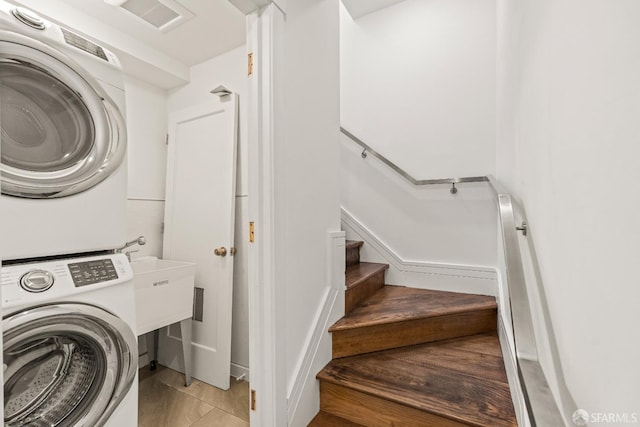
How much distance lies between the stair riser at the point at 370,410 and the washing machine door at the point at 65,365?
2.96 feet

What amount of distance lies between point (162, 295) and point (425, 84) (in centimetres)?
257

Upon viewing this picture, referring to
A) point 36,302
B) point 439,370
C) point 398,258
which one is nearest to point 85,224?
point 36,302

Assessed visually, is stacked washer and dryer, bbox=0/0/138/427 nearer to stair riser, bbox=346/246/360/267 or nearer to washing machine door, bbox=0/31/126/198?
washing machine door, bbox=0/31/126/198

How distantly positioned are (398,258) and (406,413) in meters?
1.30

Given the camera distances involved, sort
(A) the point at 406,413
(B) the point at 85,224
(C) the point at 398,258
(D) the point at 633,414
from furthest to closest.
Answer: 1. (C) the point at 398,258
2. (A) the point at 406,413
3. (B) the point at 85,224
4. (D) the point at 633,414

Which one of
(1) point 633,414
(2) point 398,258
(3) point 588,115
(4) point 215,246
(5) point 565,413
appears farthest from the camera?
(2) point 398,258

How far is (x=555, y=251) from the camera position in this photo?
677 mm

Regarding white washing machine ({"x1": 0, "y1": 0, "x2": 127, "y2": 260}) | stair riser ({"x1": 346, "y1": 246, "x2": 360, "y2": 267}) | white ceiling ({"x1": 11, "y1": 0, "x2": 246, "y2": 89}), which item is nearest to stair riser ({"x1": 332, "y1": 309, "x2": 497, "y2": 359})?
stair riser ({"x1": 346, "y1": 246, "x2": 360, "y2": 267})

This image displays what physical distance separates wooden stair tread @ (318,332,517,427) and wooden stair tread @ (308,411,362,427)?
0.18 meters

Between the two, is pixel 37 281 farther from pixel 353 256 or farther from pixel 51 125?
pixel 353 256

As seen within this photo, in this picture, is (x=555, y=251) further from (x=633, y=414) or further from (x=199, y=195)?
(x=199, y=195)

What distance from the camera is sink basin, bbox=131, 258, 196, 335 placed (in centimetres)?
183

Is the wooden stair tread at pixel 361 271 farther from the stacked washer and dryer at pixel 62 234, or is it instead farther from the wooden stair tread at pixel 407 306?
the stacked washer and dryer at pixel 62 234

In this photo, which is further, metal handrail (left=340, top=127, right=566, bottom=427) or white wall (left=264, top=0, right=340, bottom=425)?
white wall (left=264, top=0, right=340, bottom=425)
